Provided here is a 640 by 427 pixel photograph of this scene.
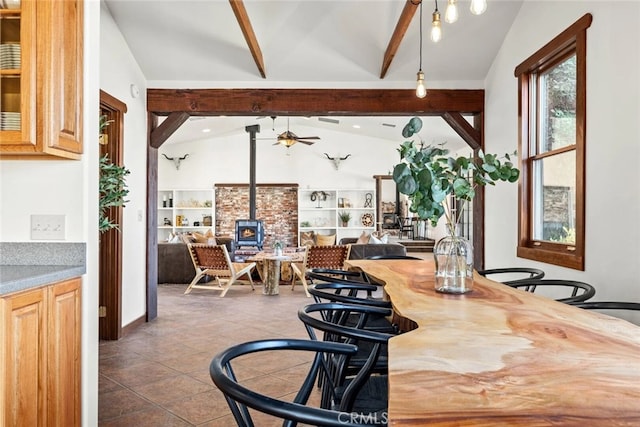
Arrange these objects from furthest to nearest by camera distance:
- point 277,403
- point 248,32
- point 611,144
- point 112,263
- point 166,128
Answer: point 166,128 → point 112,263 → point 248,32 → point 611,144 → point 277,403

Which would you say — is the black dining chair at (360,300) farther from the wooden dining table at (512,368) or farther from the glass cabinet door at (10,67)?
the glass cabinet door at (10,67)

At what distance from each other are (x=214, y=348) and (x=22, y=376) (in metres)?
2.26

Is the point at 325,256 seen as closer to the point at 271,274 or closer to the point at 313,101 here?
the point at 271,274

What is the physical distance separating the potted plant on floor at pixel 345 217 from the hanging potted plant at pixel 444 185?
984 centimetres

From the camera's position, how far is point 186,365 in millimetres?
3436

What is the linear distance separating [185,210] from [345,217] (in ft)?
13.7

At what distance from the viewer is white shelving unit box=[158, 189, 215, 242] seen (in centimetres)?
1205

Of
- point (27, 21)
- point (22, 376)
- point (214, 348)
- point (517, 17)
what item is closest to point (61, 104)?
point (27, 21)

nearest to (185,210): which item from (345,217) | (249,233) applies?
(249,233)

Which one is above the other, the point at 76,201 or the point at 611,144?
the point at 611,144

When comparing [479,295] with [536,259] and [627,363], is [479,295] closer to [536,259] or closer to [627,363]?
[627,363]

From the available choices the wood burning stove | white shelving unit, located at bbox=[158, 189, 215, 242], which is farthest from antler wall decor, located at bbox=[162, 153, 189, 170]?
the wood burning stove

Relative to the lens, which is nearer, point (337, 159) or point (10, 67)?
point (10, 67)

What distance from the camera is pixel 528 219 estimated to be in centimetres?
403
